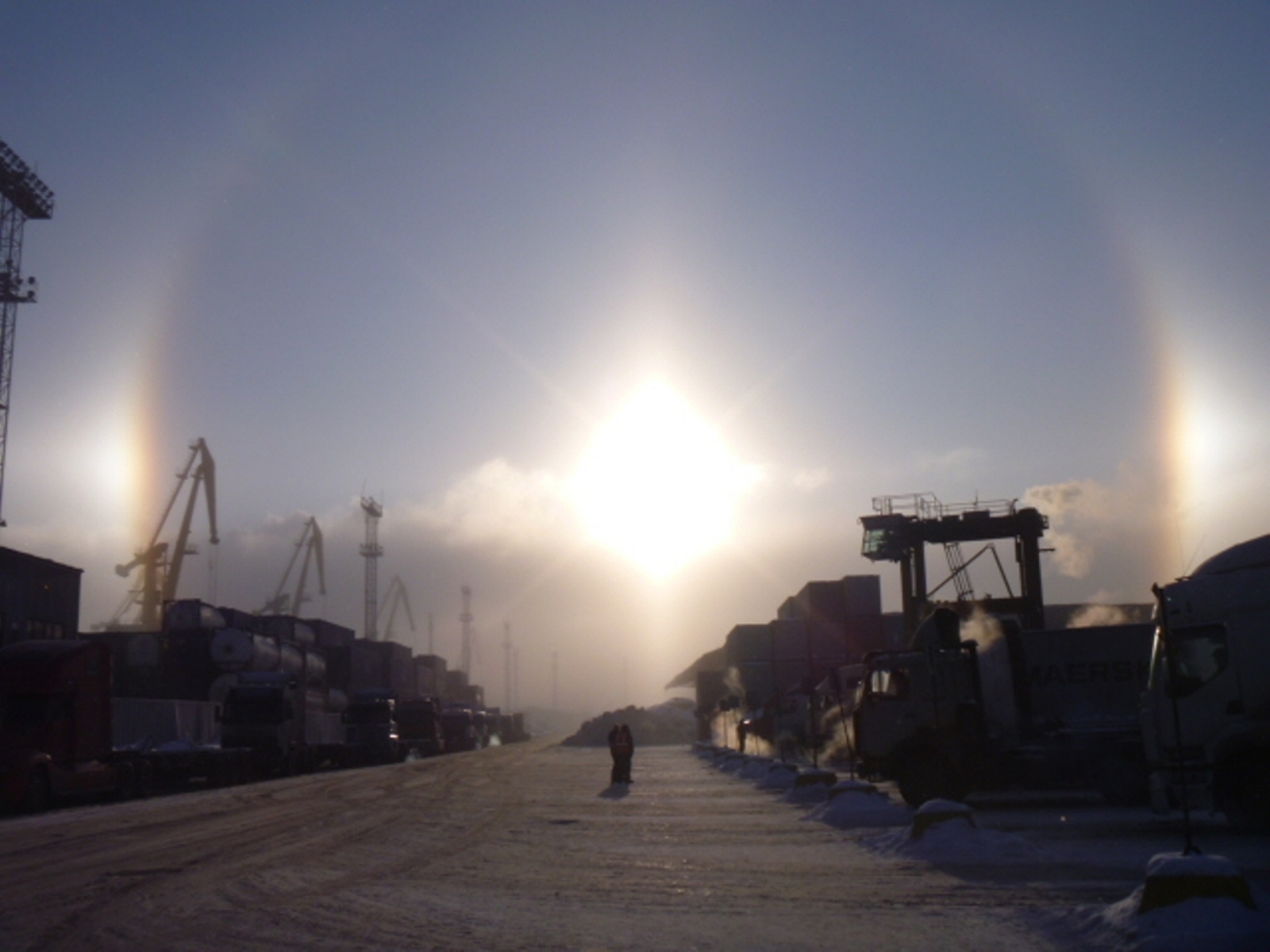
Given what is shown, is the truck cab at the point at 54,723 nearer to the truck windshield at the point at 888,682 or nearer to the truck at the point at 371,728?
the truck windshield at the point at 888,682

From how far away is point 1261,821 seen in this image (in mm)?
13789

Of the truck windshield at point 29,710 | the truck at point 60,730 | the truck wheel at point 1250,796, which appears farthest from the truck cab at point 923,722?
the truck windshield at point 29,710

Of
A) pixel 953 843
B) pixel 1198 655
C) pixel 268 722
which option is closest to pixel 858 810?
pixel 953 843

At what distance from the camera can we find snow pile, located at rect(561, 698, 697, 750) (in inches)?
3920

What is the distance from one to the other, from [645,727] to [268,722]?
67.7 m

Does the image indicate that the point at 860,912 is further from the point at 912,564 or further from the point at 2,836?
the point at 912,564

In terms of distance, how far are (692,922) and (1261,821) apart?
809cm

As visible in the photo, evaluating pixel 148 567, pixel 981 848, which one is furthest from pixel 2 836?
pixel 148 567

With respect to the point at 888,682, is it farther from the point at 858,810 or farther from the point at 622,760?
the point at 622,760

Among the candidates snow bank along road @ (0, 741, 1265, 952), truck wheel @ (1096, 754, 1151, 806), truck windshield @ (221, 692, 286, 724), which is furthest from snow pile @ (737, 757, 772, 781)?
truck windshield @ (221, 692, 286, 724)

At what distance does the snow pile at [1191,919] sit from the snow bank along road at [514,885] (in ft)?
1.45

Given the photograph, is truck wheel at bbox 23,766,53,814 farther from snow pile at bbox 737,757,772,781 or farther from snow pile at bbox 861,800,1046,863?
snow pile at bbox 861,800,1046,863

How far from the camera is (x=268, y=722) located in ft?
138

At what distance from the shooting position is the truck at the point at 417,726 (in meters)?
64.8
